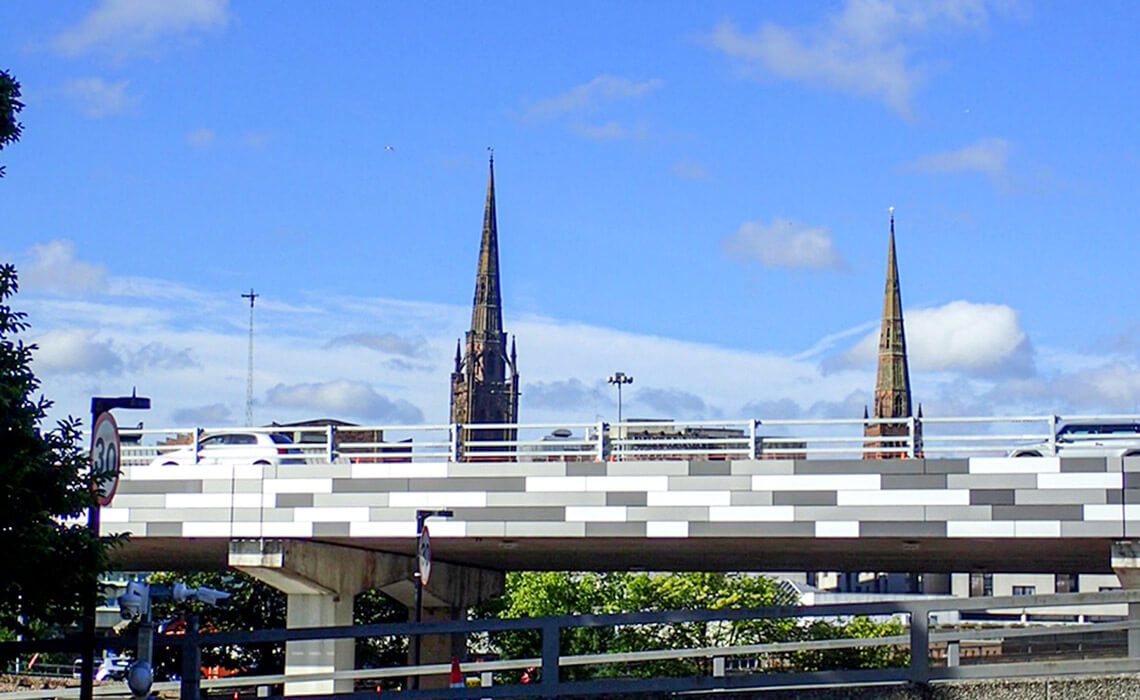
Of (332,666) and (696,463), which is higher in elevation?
(696,463)

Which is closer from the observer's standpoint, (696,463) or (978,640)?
(978,640)

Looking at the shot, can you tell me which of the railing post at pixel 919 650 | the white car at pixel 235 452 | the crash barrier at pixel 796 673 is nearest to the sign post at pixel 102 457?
the crash barrier at pixel 796 673

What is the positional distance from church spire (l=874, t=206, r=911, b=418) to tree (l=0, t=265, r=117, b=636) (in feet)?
470


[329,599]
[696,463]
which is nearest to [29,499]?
[696,463]

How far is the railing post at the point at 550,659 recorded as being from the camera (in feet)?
36.9

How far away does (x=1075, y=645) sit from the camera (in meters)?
12.9

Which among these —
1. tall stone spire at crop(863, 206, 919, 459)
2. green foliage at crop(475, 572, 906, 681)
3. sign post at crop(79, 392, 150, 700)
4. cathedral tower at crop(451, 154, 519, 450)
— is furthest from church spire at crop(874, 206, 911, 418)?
sign post at crop(79, 392, 150, 700)

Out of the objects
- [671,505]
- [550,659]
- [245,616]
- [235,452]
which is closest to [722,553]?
[671,505]

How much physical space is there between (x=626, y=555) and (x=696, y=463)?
7.97m

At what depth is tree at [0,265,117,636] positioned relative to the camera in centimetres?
1408

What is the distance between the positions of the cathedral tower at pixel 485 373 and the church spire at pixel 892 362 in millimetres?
33796

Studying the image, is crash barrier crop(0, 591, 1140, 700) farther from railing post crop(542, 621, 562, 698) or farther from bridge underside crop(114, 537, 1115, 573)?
bridge underside crop(114, 537, 1115, 573)

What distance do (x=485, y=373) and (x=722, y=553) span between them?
11461cm

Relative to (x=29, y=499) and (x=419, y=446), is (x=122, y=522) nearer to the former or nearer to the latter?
(x=419, y=446)
